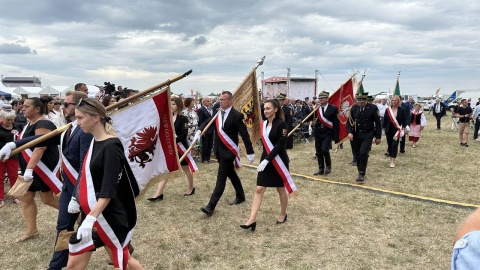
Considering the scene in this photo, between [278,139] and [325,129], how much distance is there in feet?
12.8

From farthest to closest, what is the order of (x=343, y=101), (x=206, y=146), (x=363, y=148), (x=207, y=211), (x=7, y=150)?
(x=206, y=146), (x=343, y=101), (x=363, y=148), (x=207, y=211), (x=7, y=150)

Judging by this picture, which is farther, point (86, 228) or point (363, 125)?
point (363, 125)

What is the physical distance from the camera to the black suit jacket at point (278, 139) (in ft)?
16.0

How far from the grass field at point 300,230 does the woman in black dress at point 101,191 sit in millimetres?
1530

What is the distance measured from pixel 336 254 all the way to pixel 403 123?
7073mm

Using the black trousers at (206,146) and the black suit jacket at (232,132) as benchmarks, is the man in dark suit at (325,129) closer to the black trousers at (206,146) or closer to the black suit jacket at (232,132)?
the black trousers at (206,146)

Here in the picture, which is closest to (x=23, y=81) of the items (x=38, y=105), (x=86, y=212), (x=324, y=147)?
(x=324, y=147)

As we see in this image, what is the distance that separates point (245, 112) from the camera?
718 cm

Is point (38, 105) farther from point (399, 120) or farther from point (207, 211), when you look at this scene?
point (399, 120)

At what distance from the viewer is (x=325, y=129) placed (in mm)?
8523

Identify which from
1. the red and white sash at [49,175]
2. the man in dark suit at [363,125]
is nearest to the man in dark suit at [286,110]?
the man in dark suit at [363,125]

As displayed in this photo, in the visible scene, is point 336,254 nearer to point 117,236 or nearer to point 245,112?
point 117,236

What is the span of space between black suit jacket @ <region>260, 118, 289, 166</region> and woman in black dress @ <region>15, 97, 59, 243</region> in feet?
9.43

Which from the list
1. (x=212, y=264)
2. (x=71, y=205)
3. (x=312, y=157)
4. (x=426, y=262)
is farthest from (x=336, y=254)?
(x=312, y=157)
